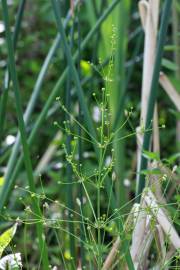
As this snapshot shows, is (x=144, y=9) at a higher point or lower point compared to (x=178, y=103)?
higher

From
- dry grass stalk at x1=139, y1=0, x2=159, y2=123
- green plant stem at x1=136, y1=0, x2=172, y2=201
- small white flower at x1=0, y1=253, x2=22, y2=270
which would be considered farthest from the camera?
dry grass stalk at x1=139, y1=0, x2=159, y2=123

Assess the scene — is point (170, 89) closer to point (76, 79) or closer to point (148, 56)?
point (148, 56)

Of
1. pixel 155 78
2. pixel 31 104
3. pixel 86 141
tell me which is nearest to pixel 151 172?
pixel 155 78

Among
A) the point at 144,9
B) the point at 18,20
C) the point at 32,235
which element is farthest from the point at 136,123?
the point at 18,20

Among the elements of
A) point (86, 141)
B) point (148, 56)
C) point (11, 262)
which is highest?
point (148, 56)

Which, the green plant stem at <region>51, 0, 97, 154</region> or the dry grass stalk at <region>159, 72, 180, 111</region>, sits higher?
the green plant stem at <region>51, 0, 97, 154</region>

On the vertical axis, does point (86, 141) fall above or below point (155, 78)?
below

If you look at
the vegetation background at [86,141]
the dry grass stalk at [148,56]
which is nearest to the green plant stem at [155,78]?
→ the vegetation background at [86,141]

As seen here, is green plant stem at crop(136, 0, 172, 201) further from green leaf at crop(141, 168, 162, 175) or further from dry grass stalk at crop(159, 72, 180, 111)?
dry grass stalk at crop(159, 72, 180, 111)

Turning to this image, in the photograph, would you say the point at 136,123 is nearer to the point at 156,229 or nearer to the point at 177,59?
the point at 177,59

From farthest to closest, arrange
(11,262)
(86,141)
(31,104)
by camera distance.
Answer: (86,141)
(31,104)
(11,262)

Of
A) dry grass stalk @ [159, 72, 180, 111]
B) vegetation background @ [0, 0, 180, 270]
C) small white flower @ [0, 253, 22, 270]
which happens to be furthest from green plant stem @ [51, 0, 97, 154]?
dry grass stalk @ [159, 72, 180, 111]
